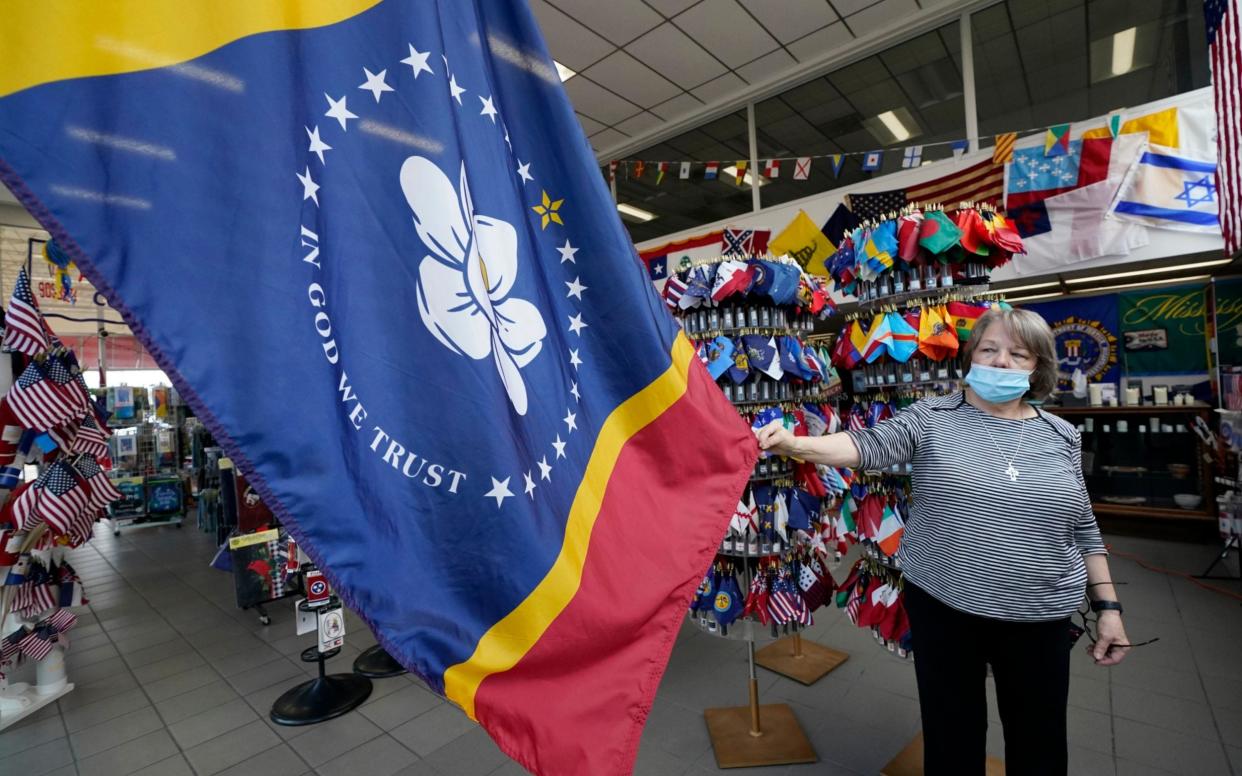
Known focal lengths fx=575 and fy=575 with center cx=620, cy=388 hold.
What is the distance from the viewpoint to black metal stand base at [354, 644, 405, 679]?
11.4 ft

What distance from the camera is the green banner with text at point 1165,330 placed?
18.9ft

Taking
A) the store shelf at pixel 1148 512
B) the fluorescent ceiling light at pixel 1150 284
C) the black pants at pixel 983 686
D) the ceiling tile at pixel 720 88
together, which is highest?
the ceiling tile at pixel 720 88

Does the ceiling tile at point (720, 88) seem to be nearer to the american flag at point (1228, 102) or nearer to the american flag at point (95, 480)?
the american flag at point (1228, 102)

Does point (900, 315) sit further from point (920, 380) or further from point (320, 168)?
point (320, 168)

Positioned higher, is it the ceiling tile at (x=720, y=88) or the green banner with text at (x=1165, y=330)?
the ceiling tile at (x=720, y=88)

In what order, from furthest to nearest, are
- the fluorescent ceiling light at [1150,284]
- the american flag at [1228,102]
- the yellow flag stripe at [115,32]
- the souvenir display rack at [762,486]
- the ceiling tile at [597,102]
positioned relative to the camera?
the ceiling tile at [597,102] → the fluorescent ceiling light at [1150,284] → the souvenir display rack at [762,486] → the american flag at [1228,102] → the yellow flag stripe at [115,32]

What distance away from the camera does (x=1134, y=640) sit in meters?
3.47

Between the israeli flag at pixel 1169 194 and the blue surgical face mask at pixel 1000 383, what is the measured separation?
13.7 feet

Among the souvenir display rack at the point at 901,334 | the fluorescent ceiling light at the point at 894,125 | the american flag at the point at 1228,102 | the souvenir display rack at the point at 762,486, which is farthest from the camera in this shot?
the fluorescent ceiling light at the point at 894,125

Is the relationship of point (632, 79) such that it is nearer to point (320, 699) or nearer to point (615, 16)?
point (615, 16)

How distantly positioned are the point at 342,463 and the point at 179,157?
0.36 metres

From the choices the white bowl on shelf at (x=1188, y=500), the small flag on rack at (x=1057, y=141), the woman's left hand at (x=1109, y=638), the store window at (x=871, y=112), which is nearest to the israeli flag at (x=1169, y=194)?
the small flag on rack at (x=1057, y=141)

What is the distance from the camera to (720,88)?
264 inches

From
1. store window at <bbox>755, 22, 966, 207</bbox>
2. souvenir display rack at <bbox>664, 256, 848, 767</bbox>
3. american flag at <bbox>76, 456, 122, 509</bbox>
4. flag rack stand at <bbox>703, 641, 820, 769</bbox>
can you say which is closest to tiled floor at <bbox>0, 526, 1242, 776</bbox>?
flag rack stand at <bbox>703, 641, 820, 769</bbox>
